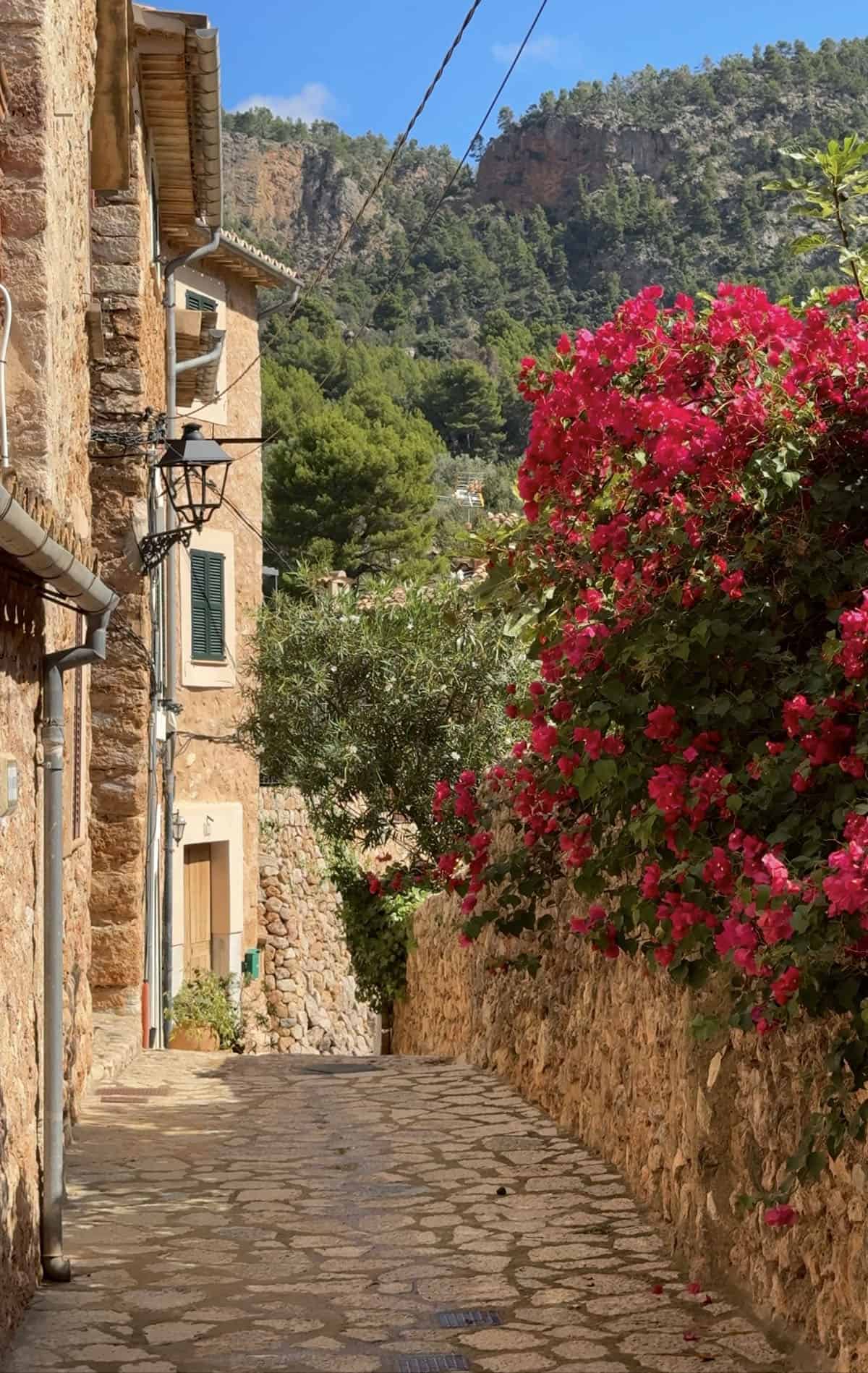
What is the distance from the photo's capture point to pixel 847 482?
5125mm

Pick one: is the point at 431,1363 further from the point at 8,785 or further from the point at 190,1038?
the point at 190,1038

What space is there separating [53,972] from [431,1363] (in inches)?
81.6

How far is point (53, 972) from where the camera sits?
19.7ft

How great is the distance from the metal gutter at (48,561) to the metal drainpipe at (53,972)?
261 millimetres

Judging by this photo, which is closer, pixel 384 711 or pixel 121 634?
pixel 121 634

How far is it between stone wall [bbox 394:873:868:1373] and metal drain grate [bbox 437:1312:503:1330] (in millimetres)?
769

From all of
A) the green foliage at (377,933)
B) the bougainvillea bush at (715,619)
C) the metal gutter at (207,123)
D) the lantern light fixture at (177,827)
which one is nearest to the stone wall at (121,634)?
the metal gutter at (207,123)

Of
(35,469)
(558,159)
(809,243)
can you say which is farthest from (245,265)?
(558,159)

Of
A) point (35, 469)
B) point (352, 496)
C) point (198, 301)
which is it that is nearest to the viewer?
point (35, 469)

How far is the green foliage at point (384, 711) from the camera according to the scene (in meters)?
16.5

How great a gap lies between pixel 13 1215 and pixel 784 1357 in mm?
2469

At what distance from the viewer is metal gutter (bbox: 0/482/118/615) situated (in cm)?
436

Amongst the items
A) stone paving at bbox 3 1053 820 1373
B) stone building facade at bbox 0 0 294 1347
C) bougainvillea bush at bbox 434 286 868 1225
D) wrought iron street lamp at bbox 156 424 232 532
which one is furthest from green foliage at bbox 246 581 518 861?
bougainvillea bush at bbox 434 286 868 1225

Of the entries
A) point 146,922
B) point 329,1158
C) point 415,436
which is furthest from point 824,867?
point 415,436
